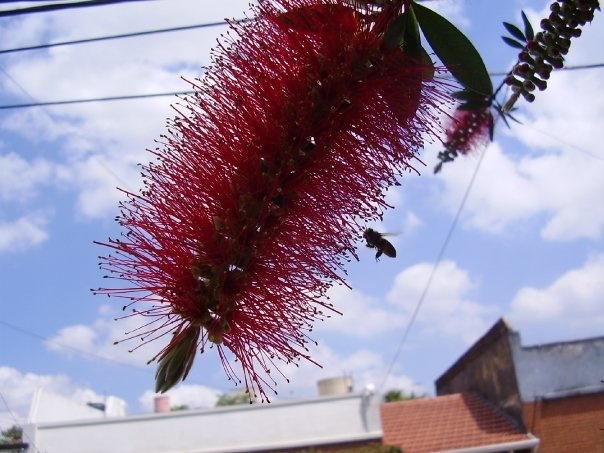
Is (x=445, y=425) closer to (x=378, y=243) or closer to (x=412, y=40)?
(x=378, y=243)

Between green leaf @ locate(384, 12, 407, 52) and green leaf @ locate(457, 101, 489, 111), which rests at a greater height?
green leaf @ locate(457, 101, 489, 111)

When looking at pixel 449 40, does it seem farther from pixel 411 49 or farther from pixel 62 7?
pixel 62 7

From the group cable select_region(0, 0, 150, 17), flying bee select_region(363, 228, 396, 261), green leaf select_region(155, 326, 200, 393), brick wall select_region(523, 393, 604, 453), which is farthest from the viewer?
brick wall select_region(523, 393, 604, 453)

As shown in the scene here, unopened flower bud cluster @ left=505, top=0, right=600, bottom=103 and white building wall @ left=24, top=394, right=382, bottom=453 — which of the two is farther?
white building wall @ left=24, top=394, right=382, bottom=453

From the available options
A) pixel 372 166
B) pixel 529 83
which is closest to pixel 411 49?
pixel 372 166

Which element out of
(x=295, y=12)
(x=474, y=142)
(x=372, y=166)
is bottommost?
(x=372, y=166)

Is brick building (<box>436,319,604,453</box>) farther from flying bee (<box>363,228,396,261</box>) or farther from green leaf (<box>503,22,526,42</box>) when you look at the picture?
flying bee (<box>363,228,396,261</box>)

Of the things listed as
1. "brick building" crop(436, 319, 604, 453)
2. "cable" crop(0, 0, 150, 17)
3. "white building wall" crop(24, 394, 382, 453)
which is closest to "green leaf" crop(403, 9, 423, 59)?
"cable" crop(0, 0, 150, 17)
